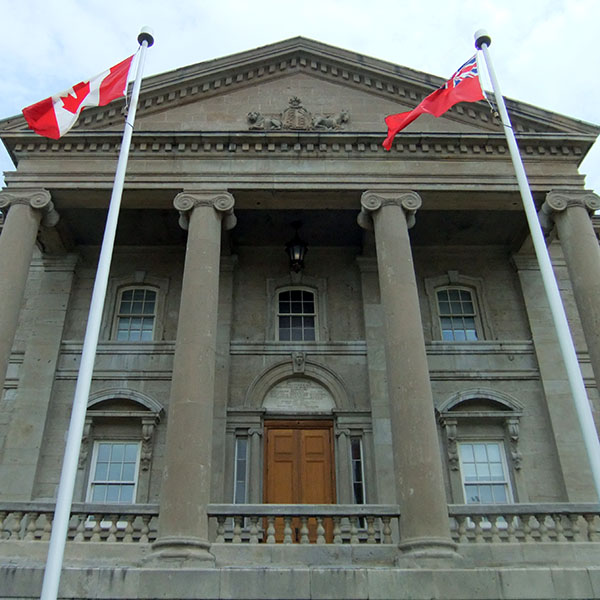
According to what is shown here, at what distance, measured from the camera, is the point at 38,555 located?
1126 centimetres

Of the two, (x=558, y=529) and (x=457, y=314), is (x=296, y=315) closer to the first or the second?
(x=457, y=314)

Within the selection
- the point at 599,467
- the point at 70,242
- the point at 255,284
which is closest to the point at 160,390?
the point at 255,284

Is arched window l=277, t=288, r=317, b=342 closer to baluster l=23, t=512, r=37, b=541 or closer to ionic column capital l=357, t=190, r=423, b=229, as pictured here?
ionic column capital l=357, t=190, r=423, b=229

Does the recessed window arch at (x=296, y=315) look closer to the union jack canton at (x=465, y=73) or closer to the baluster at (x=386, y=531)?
the baluster at (x=386, y=531)

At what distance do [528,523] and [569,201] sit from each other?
310 inches

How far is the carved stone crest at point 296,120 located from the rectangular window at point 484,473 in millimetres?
9113

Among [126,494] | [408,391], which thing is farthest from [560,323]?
[126,494]

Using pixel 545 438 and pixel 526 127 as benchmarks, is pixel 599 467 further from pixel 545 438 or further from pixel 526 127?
pixel 526 127

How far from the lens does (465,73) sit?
13.1 m

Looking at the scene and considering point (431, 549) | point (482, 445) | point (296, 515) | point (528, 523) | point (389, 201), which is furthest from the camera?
point (482, 445)

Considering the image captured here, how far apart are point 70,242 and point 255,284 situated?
5.61 m

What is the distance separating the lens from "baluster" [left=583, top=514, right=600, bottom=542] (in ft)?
39.0

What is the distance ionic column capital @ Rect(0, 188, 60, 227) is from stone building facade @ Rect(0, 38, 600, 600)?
0.05 meters

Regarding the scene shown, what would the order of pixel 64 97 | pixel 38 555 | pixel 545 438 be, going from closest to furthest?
pixel 38 555
pixel 64 97
pixel 545 438
